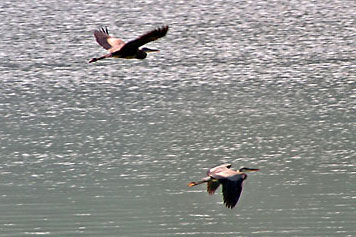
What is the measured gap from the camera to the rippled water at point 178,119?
51.0 feet

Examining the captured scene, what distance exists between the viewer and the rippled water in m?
15.5

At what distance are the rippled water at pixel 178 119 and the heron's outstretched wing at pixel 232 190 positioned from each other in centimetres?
528

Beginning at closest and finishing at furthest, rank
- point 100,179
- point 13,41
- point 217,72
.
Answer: point 100,179
point 217,72
point 13,41

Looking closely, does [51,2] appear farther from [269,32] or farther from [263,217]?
[263,217]

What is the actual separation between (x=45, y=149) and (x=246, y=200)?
4.40 meters

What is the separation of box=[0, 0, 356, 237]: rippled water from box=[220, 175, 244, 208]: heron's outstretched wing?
528 cm

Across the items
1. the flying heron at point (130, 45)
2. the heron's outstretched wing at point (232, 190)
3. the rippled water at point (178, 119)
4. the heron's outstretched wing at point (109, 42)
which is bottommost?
the rippled water at point (178, 119)

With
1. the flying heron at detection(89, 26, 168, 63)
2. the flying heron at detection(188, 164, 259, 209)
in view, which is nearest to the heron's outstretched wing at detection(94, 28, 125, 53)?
the flying heron at detection(89, 26, 168, 63)

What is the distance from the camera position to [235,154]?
1778 centimetres

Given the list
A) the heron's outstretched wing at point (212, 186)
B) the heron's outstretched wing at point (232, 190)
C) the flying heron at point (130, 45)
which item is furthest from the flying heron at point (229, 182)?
the flying heron at point (130, 45)

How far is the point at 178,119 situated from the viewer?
19922mm

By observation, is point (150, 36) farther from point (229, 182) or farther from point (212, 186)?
point (212, 186)

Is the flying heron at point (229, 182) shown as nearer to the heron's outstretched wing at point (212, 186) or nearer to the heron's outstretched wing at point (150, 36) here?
the heron's outstretched wing at point (212, 186)

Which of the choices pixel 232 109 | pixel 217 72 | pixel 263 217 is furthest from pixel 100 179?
pixel 217 72
